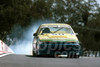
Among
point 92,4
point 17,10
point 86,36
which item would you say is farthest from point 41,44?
point 92,4

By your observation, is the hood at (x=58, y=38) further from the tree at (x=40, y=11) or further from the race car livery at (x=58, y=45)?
the tree at (x=40, y=11)

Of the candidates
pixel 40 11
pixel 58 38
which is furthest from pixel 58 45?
pixel 40 11

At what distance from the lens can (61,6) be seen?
298 ft

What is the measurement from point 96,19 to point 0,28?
32.7 meters

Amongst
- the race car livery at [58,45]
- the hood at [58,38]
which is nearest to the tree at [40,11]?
the hood at [58,38]

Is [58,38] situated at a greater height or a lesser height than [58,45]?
greater

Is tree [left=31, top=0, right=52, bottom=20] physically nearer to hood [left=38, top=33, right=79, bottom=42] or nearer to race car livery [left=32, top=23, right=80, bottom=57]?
hood [left=38, top=33, right=79, bottom=42]

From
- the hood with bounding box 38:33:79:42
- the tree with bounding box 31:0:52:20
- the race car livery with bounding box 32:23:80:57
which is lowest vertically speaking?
the race car livery with bounding box 32:23:80:57

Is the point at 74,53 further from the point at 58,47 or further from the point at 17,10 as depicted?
the point at 17,10

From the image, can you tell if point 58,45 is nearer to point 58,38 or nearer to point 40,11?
point 58,38

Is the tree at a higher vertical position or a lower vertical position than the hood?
higher

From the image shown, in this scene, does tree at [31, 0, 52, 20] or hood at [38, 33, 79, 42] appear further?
tree at [31, 0, 52, 20]

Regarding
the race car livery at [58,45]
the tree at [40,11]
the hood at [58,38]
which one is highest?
the tree at [40,11]

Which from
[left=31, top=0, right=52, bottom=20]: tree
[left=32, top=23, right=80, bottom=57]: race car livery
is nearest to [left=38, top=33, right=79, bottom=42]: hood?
[left=32, top=23, right=80, bottom=57]: race car livery
